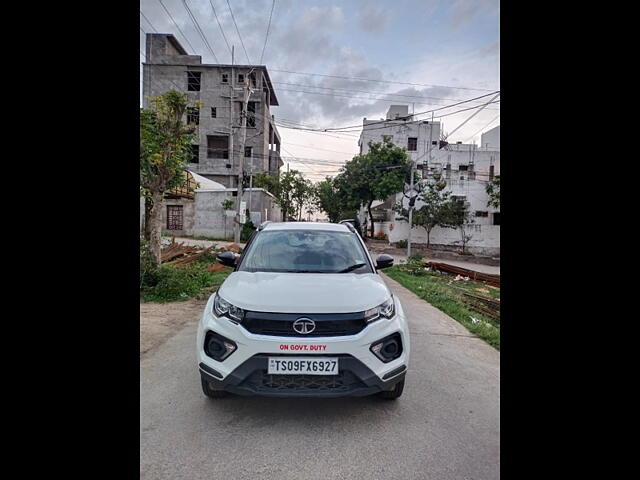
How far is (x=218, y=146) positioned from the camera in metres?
32.8

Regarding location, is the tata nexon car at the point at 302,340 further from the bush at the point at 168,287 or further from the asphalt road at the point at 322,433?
the bush at the point at 168,287

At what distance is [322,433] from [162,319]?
12.8 feet

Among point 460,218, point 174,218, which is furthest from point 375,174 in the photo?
point 174,218

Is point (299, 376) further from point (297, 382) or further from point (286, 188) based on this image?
point (286, 188)

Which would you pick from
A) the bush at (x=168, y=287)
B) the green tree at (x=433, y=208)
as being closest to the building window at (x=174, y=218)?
the green tree at (x=433, y=208)

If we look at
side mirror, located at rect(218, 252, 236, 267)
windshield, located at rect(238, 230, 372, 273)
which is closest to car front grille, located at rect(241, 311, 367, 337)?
windshield, located at rect(238, 230, 372, 273)

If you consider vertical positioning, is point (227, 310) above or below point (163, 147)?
below

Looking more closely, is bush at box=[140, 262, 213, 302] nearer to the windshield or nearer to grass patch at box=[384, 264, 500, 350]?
the windshield

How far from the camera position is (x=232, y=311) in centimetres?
254

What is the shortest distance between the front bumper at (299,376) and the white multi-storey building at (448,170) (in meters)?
14.8

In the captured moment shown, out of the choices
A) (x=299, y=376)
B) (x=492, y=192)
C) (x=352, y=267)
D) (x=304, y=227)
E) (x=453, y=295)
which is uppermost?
(x=492, y=192)

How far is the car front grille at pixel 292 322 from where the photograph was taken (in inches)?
95.3

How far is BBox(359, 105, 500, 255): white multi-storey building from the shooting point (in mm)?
22797
